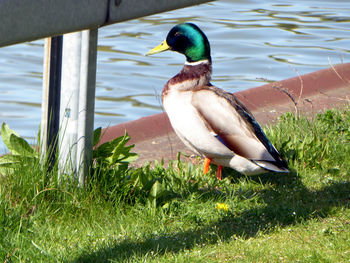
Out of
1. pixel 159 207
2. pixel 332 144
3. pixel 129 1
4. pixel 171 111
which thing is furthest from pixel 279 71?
pixel 129 1

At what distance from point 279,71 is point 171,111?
481cm

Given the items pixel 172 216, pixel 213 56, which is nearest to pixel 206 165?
pixel 172 216

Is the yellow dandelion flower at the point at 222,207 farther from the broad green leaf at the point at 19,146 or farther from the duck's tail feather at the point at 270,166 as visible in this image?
the broad green leaf at the point at 19,146

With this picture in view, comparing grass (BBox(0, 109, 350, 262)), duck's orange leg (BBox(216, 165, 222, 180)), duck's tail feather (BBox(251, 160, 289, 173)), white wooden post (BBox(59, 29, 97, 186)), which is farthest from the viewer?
duck's orange leg (BBox(216, 165, 222, 180))

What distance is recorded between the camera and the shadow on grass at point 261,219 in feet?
12.6

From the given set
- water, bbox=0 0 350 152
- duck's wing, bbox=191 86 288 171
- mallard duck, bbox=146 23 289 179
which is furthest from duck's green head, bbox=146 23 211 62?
water, bbox=0 0 350 152

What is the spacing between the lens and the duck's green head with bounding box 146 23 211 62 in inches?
206

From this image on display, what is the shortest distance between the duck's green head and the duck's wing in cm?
43

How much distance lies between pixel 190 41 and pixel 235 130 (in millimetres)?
838

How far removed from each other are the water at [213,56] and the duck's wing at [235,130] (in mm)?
2633

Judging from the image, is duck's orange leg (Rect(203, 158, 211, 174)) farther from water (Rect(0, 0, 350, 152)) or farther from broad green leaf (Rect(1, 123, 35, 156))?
water (Rect(0, 0, 350, 152))

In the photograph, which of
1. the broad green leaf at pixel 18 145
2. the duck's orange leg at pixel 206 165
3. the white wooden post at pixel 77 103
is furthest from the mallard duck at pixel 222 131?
the broad green leaf at pixel 18 145

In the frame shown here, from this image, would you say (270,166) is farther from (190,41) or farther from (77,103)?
(77,103)

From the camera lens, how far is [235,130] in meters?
4.86
